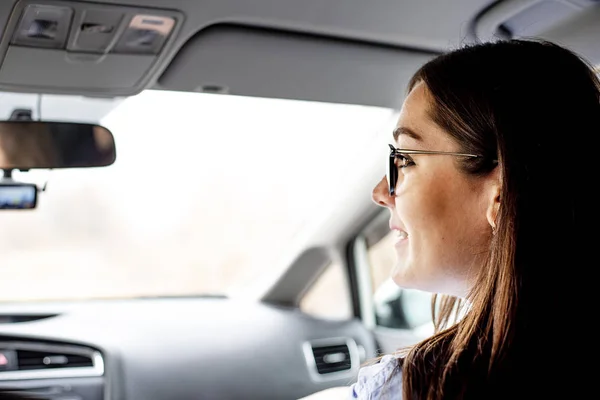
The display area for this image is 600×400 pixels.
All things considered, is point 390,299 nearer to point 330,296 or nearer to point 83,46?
point 330,296

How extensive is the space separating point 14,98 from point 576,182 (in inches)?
86.8

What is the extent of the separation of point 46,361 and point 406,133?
2.30m

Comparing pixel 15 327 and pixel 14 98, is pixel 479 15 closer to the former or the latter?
pixel 14 98

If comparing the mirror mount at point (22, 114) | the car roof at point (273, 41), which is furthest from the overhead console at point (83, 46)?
the mirror mount at point (22, 114)

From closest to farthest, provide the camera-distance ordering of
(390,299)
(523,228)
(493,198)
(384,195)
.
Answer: (523,228) < (493,198) < (384,195) < (390,299)

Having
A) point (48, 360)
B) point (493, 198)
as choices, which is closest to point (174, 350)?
point (48, 360)

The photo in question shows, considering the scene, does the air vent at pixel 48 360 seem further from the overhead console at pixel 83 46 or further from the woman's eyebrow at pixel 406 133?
the woman's eyebrow at pixel 406 133

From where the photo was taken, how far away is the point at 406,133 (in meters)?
2.50

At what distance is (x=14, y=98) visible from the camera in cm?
345

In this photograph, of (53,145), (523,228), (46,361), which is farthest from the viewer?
(46,361)

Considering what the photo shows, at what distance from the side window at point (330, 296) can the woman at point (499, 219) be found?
8.07ft

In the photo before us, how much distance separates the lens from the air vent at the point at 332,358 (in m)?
4.64

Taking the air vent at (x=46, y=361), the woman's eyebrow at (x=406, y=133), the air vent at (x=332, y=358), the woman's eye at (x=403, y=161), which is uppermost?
the woman's eyebrow at (x=406, y=133)

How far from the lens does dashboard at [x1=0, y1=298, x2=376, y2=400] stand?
404cm
